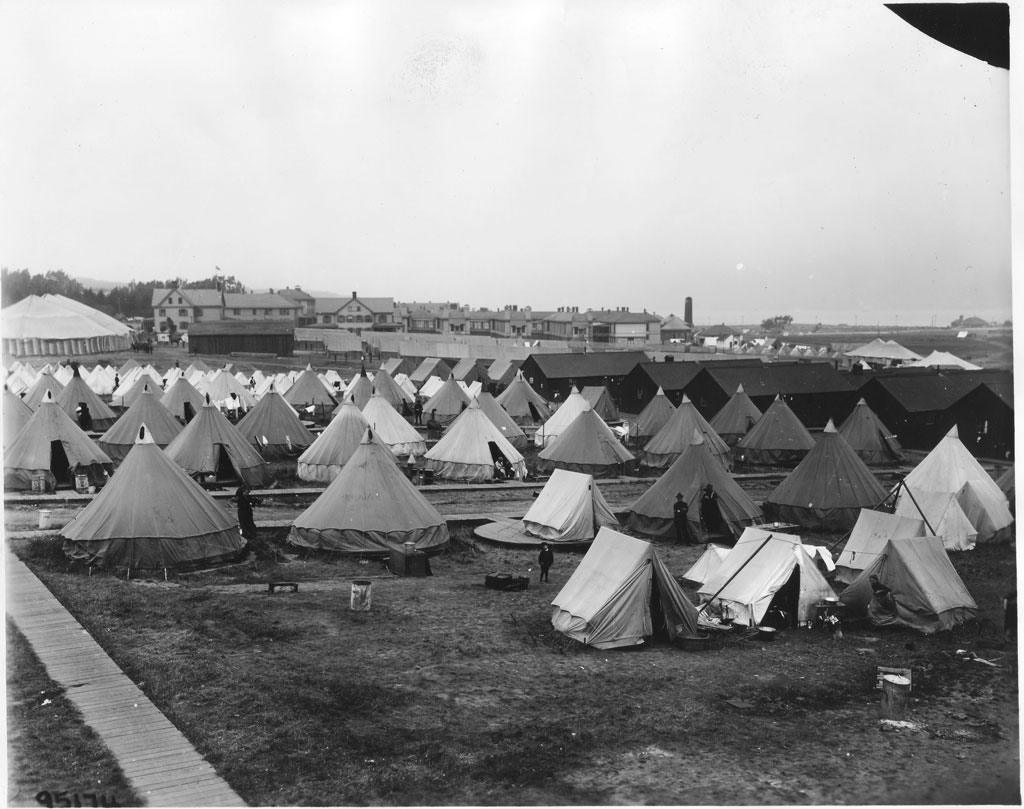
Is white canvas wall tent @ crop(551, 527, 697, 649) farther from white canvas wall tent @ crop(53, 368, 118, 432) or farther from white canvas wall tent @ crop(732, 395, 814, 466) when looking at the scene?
white canvas wall tent @ crop(53, 368, 118, 432)

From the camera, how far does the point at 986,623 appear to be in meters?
15.8

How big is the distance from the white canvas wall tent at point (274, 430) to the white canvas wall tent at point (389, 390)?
1446 cm

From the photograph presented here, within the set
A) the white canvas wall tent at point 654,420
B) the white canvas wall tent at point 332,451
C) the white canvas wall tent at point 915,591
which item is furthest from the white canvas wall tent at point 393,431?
the white canvas wall tent at point 915,591

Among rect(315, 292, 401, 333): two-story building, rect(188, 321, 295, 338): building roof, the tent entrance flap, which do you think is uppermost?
rect(315, 292, 401, 333): two-story building

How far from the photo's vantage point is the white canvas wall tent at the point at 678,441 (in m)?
34.8

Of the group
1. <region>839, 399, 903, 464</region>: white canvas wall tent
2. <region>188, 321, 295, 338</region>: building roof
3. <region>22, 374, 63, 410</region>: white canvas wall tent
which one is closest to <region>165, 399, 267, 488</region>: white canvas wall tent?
<region>22, 374, 63, 410</region>: white canvas wall tent

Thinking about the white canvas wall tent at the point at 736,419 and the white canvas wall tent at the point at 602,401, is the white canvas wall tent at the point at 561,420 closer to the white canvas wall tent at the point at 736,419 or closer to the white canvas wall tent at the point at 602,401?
the white canvas wall tent at the point at 736,419

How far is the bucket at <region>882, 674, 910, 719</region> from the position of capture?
37.9 feet

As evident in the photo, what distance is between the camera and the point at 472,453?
103ft

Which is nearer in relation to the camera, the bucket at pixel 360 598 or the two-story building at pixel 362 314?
the bucket at pixel 360 598

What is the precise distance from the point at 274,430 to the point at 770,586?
2211 cm

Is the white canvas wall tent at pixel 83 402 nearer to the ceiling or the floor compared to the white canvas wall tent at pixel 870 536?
nearer to the ceiling

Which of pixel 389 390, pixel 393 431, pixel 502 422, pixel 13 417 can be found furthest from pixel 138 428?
pixel 389 390

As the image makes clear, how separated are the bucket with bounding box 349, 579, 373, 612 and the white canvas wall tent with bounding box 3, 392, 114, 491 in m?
14.1
